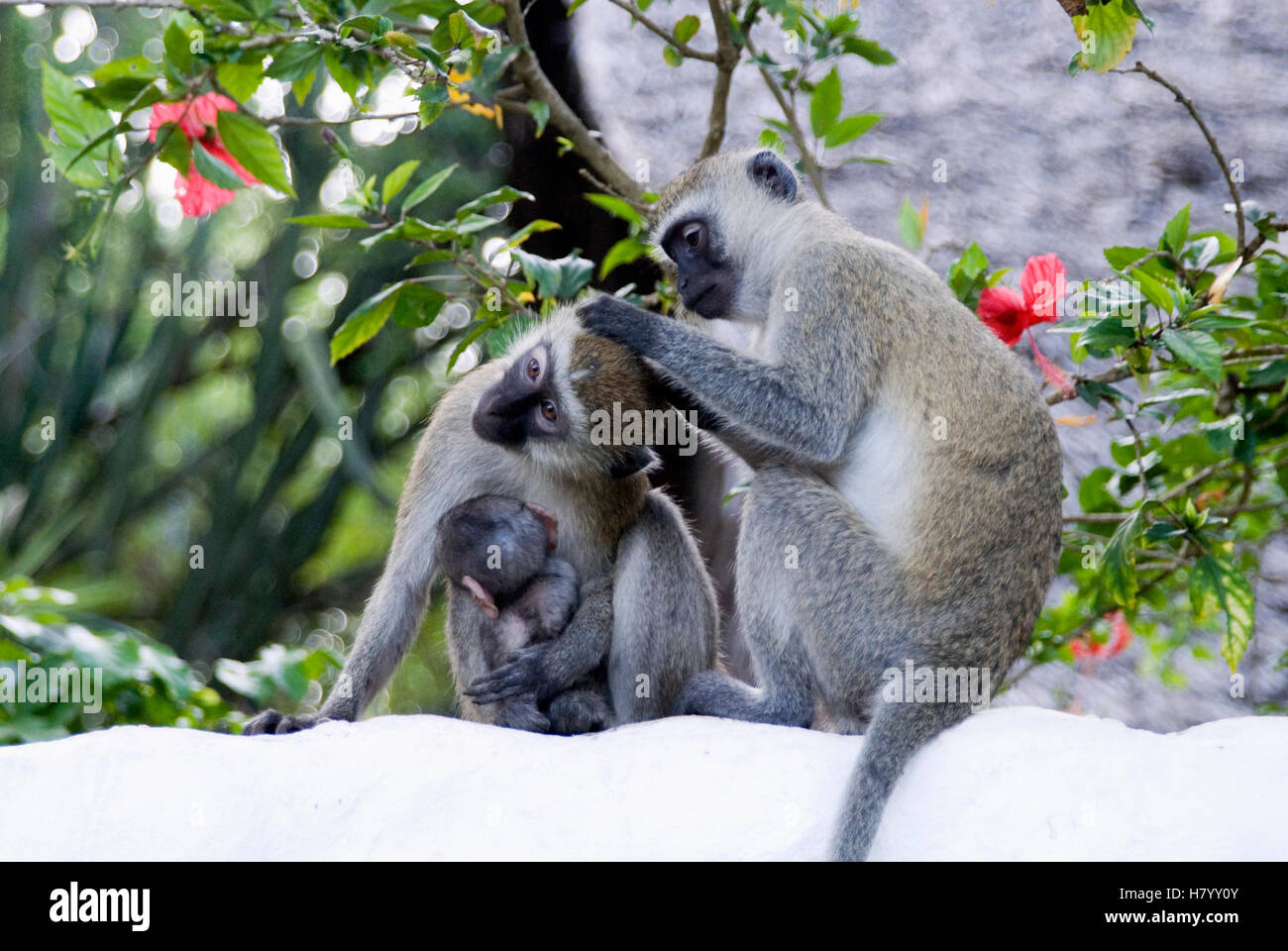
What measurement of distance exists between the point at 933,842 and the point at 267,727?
1713 mm

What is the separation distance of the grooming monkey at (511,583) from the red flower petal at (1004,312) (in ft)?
4.73

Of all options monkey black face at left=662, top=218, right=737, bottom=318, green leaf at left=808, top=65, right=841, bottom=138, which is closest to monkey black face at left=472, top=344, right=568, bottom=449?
monkey black face at left=662, top=218, right=737, bottom=318

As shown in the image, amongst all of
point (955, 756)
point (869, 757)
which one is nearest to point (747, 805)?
point (869, 757)

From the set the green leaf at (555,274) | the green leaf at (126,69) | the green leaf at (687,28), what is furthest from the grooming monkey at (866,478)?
the green leaf at (126,69)

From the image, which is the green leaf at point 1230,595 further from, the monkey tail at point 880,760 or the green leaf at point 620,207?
the green leaf at point 620,207

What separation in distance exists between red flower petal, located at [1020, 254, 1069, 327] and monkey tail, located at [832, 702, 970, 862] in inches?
49.1

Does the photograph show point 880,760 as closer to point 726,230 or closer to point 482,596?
point 482,596

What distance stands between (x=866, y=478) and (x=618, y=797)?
1186mm

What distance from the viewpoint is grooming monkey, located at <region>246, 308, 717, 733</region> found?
3.66 meters

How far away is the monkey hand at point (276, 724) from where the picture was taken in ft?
11.1

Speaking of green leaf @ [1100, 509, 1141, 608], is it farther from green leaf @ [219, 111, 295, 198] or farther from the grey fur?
green leaf @ [219, 111, 295, 198]

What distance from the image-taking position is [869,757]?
9.40 feet

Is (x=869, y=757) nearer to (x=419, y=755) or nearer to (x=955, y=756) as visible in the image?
(x=955, y=756)
